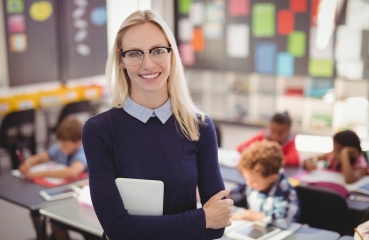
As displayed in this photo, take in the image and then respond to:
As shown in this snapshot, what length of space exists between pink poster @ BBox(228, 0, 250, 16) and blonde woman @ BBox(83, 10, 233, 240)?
575 cm

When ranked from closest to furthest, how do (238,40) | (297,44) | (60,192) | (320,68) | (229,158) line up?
(60,192) → (229,158) → (320,68) → (297,44) → (238,40)

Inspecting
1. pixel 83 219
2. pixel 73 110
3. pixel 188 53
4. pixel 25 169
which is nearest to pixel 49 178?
pixel 25 169

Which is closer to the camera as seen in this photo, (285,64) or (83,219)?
(83,219)

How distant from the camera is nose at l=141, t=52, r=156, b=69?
156cm

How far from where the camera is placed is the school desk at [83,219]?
8.00 feet

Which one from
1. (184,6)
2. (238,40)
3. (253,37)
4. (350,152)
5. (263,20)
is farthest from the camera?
(184,6)

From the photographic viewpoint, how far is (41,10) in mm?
6453

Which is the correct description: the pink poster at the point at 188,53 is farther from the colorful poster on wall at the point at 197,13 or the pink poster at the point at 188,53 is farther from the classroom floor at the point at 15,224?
the classroom floor at the point at 15,224

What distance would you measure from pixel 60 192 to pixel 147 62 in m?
1.84

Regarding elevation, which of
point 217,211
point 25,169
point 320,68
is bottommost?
point 25,169

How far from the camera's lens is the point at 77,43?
6867 mm

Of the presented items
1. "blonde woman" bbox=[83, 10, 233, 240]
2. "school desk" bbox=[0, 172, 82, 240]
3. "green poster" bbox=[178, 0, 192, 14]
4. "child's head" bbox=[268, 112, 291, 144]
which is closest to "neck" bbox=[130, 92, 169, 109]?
"blonde woman" bbox=[83, 10, 233, 240]

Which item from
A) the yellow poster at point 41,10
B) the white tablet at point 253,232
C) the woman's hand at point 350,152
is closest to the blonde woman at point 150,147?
the white tablet at point 253,232

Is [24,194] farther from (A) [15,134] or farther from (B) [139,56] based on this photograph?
(A) [15,134]
